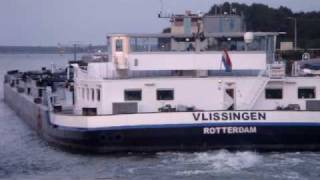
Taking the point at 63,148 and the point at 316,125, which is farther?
the point at 63,148

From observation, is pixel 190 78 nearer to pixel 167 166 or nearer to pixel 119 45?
pixel 119 45

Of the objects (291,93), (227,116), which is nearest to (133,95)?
(227,116)

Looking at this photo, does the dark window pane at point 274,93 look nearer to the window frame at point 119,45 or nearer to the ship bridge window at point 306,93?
the ship bridge window at point 306,93

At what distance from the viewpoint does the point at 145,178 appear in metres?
21.8

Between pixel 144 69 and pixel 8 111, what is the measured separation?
27871 mm

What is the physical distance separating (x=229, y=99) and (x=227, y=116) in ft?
6.44

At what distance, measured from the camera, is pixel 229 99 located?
1041 inches

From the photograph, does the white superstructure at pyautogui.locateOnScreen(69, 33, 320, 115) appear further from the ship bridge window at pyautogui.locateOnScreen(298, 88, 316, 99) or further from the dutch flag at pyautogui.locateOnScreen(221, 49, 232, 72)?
the dutch flag at pyautogui.locateOnScreen(221, 49, 232, 72)

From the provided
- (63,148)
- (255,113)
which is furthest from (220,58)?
(63,148)

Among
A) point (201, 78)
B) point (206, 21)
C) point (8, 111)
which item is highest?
point (206, 21)

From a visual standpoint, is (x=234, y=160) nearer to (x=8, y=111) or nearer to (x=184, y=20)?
(x=184, y=20)

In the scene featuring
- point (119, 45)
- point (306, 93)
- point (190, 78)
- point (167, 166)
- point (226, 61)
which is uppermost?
point (119, 45)

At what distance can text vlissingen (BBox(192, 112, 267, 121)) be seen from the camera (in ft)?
80.6

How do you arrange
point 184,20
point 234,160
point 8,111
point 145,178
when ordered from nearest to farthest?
1. point 145,178
2. point 234,160
3. point 184,20
4. point 8,111
